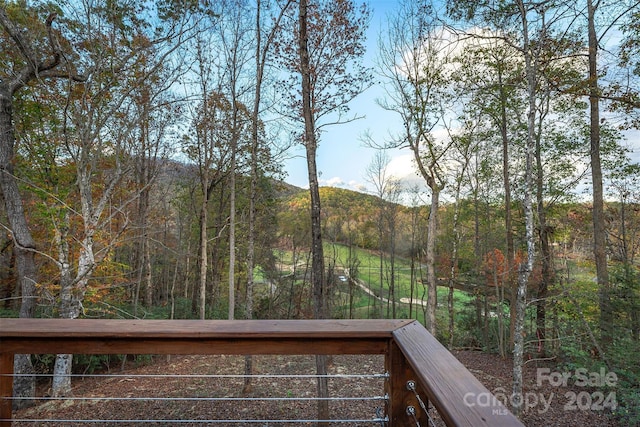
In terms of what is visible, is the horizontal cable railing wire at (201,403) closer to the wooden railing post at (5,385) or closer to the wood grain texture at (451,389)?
the wooden railing post at (5,385)

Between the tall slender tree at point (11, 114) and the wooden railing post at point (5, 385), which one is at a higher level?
the tall slender tree at point (11, 114)

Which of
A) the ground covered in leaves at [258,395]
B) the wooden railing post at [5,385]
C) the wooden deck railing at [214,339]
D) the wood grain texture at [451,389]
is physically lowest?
the ground covered in leaves at [258,395]

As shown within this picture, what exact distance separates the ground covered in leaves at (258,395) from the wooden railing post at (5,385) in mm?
3717

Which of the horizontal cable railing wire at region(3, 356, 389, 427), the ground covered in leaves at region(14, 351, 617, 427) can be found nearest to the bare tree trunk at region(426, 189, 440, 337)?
the ground covered in leaves at region(14, 351, 617, 427)

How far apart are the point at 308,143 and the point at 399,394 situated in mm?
4067

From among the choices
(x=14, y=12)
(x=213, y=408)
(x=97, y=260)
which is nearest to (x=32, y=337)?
(x=97, y=260)

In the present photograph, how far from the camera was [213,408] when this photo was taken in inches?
228

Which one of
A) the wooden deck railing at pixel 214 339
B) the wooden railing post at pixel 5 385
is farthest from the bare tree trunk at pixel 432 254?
the wooden railing post at pixel 5 385

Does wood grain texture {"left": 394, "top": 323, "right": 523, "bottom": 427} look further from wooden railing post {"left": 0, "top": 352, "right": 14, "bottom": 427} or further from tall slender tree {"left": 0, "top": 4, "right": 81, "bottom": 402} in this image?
tall slender tree {"left": 0, "top": 4, "right": 81, "bottom": 402}

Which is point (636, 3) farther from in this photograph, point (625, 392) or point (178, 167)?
point (178, 167)

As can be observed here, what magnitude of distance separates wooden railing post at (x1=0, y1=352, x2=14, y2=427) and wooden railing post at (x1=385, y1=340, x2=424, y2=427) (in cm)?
130

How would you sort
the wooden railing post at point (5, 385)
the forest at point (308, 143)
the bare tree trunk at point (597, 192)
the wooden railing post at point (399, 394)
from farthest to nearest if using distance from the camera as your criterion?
1. the bare tree trunk at point (597, 192)
2. the forest at point (308, 143)
3. the wooden railing post at point (5, 385)
4. the wooden railing post at point (399, 394)

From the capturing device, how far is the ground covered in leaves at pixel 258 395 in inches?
211

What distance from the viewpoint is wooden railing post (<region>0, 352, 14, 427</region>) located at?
1.10m
